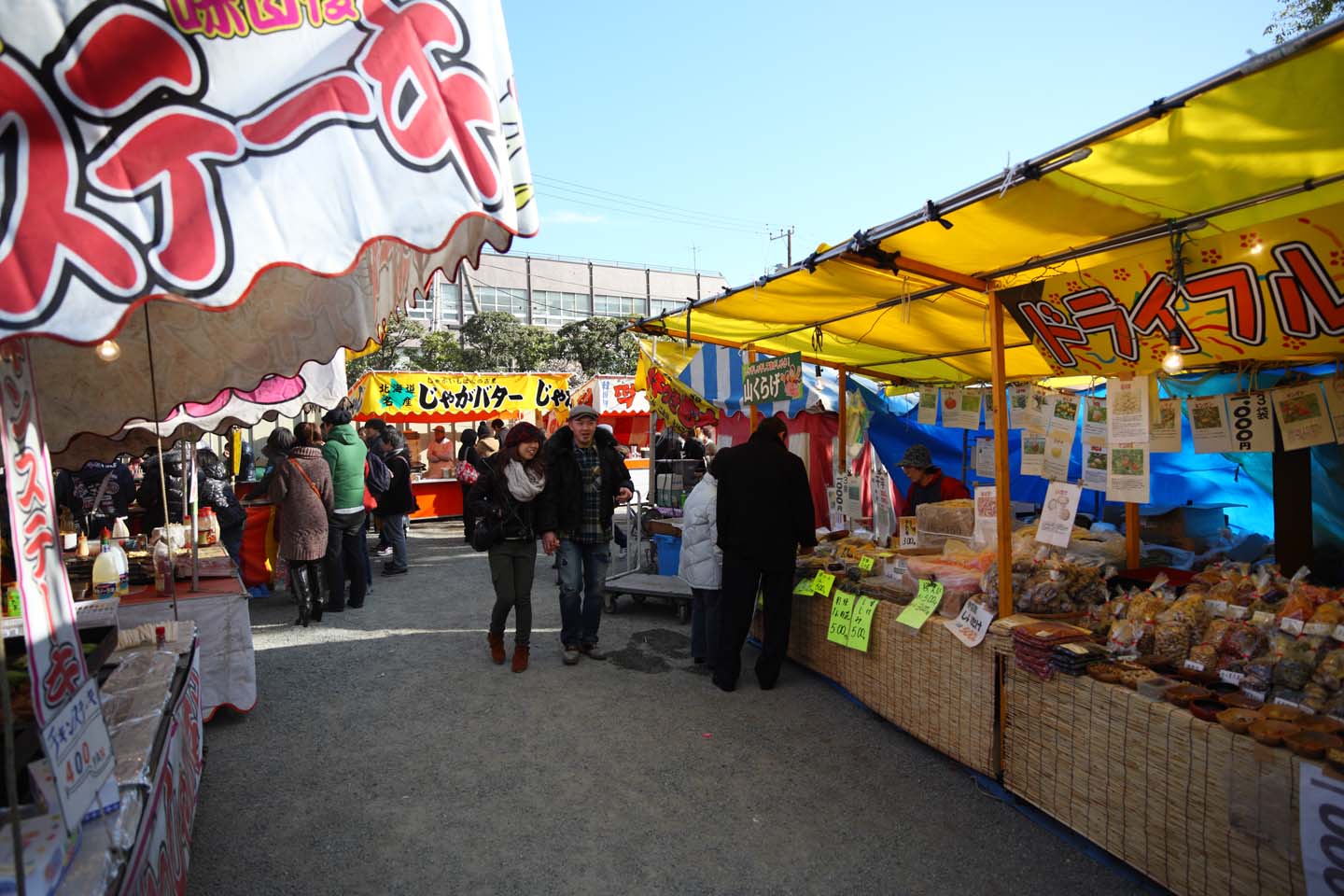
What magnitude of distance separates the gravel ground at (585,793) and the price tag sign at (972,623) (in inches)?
29.6

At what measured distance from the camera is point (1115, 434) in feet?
12.1

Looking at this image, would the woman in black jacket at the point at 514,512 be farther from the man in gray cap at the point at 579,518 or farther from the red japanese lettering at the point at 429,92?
the red japanese lettering at the point at 429,92

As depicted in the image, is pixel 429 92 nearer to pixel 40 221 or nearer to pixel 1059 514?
pixel 40 221

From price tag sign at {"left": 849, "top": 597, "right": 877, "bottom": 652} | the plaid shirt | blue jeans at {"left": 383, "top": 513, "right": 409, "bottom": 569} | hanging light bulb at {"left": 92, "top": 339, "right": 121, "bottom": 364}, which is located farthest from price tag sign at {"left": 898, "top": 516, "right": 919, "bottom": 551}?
blue jeans at {"left": 383, "top": 513, "right": 409, "bottom": 569}

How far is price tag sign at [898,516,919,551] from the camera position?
5.74 m

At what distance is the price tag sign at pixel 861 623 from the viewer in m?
4.80

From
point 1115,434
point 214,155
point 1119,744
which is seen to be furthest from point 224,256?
point 1115,434

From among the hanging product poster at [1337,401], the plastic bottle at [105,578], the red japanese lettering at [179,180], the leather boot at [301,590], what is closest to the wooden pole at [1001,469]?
the hanging product poster at [1337,401]

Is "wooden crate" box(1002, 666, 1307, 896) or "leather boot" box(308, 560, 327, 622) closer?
"wooden crate" box(1002, 666, 1307, 896)

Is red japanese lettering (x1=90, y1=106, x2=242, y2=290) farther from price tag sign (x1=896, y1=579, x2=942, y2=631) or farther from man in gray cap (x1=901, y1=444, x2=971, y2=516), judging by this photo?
man in gray cap (x1=901, y1=444, x2=971, y2=516)

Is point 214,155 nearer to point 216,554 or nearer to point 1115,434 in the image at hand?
point 1115,434

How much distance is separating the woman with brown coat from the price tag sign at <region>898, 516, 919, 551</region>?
204 inches

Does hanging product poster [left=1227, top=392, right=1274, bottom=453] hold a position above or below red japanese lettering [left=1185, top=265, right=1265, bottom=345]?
below

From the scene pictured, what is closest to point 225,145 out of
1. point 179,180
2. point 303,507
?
point 179,180
